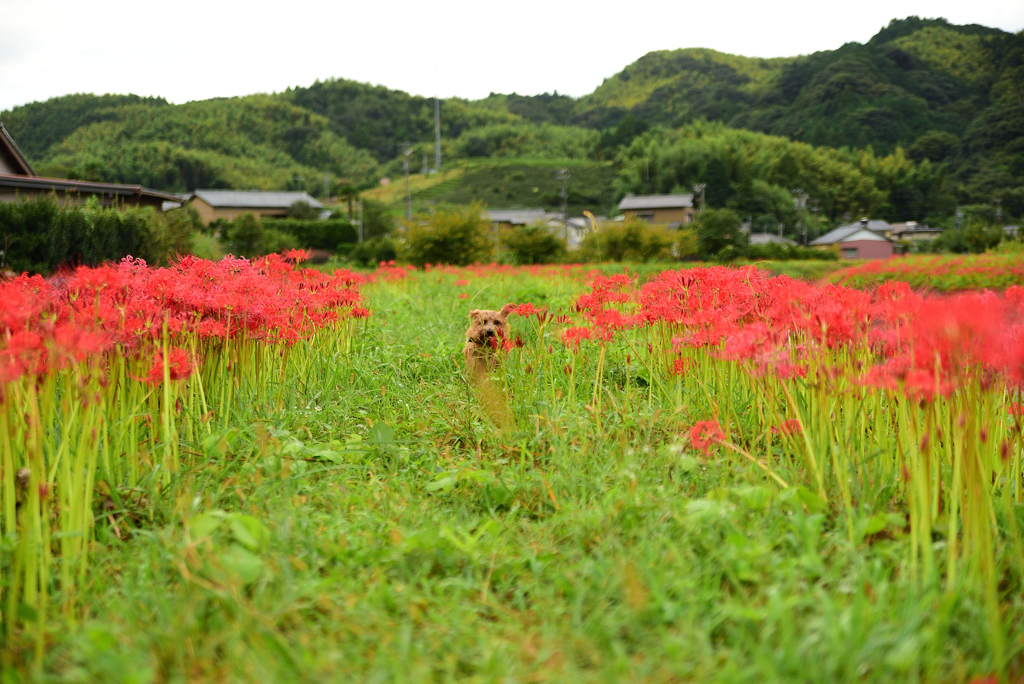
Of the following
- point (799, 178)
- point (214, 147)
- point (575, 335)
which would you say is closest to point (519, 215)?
point (799, 178)

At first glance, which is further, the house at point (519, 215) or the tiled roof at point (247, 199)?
the house at point (519, 215)

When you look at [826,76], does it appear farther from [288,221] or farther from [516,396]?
[516,396]

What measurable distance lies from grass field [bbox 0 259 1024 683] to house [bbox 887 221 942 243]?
70881 mm

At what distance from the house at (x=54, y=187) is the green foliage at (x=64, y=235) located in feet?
9.45

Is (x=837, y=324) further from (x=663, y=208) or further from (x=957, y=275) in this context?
(x=663, y=208)

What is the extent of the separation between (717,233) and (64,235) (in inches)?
1002

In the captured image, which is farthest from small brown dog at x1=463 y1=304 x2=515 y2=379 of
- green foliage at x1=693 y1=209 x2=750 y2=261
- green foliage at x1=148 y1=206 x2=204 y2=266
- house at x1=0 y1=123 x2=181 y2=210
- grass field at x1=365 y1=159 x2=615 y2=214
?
grass field at x1=365 y1=159 x2=615 y2=214

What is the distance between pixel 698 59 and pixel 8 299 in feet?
454

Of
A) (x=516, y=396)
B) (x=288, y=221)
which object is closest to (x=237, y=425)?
(x=516, y=396)

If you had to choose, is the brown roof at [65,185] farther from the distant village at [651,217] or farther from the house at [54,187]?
the distant village at [651,217]

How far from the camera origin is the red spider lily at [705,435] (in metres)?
2.16

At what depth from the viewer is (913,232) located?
64.0m

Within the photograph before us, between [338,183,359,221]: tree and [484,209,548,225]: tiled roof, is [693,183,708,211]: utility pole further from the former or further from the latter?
[338,183,359,221]: tree

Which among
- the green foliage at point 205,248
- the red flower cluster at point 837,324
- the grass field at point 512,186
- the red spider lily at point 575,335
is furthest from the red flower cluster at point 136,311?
the grass field at point 512,186
